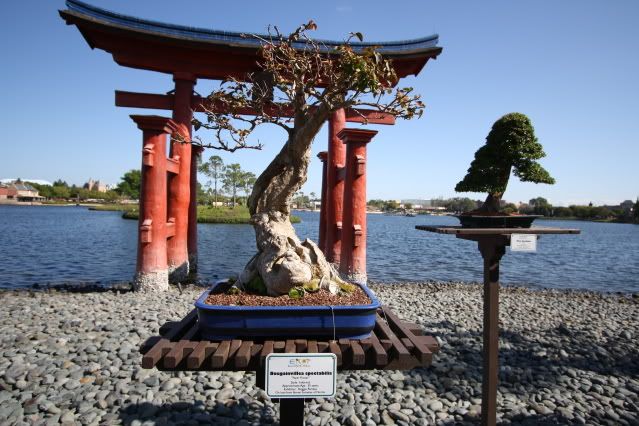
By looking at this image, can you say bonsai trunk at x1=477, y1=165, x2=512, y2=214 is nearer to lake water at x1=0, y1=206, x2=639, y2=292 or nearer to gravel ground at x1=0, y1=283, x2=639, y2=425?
gravel ground at x1=0, y1=283, x2=639, y2=425

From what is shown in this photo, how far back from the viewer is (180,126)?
31.3 ft

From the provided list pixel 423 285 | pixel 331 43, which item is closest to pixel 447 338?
pixel 423 285

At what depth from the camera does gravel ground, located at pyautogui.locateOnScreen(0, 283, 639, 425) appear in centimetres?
393

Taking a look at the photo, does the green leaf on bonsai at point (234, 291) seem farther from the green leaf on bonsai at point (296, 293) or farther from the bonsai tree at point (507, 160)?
the bonsai tree at point (507, 160)

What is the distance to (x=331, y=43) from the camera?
9680mm

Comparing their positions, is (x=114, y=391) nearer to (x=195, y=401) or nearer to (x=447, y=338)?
(x=195, y=401)

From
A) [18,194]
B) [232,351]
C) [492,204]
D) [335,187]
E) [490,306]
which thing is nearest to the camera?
[232,351]

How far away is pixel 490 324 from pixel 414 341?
123 cm

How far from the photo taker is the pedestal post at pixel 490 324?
307 cm

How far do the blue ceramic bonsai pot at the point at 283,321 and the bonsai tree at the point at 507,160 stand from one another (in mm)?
2264

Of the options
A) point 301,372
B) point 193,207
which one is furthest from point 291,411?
point 193,207

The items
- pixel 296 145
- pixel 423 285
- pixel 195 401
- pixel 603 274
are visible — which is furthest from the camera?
pixel 603 274

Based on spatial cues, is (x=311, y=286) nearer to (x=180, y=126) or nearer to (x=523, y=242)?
(x=523, y=242)

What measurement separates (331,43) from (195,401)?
878 centimetres
